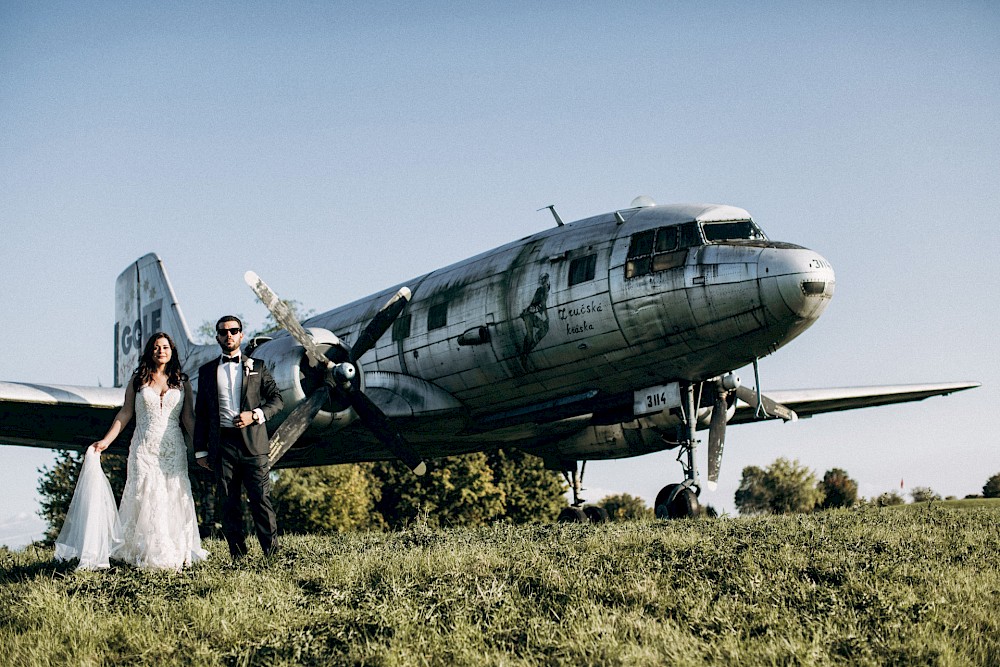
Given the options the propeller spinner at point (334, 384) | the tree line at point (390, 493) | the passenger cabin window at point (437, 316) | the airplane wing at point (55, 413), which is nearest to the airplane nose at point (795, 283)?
the passenger cabin window at point (437, 316)

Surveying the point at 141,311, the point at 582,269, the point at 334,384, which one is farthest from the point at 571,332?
the point at 141,311

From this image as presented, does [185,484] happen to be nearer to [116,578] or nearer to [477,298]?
[116,578]

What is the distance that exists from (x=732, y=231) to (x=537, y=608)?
9.42 metres

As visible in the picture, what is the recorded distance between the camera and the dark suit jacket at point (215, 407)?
31.6 ft

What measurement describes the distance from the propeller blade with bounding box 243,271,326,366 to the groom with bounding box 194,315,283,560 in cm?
537

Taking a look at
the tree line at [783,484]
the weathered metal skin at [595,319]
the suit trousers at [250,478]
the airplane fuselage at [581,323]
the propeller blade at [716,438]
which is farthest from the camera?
the tree line at [783,484]

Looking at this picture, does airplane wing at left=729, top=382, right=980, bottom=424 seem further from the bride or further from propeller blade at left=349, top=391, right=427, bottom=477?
the bride

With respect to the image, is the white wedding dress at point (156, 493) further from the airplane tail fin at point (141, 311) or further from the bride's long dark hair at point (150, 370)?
the airplane tail fin at point (141, 311)

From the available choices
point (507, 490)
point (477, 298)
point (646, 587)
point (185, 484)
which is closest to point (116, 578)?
point (185, 484)

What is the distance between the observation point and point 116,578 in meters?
8.22

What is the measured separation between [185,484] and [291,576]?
6.41ft

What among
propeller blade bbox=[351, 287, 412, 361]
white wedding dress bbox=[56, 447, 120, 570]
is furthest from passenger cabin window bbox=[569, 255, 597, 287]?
white wedding dress bbox=[56, 447, 120, 570]

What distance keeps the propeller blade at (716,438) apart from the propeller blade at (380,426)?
545 centimetres

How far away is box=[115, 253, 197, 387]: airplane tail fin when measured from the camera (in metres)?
24.8
